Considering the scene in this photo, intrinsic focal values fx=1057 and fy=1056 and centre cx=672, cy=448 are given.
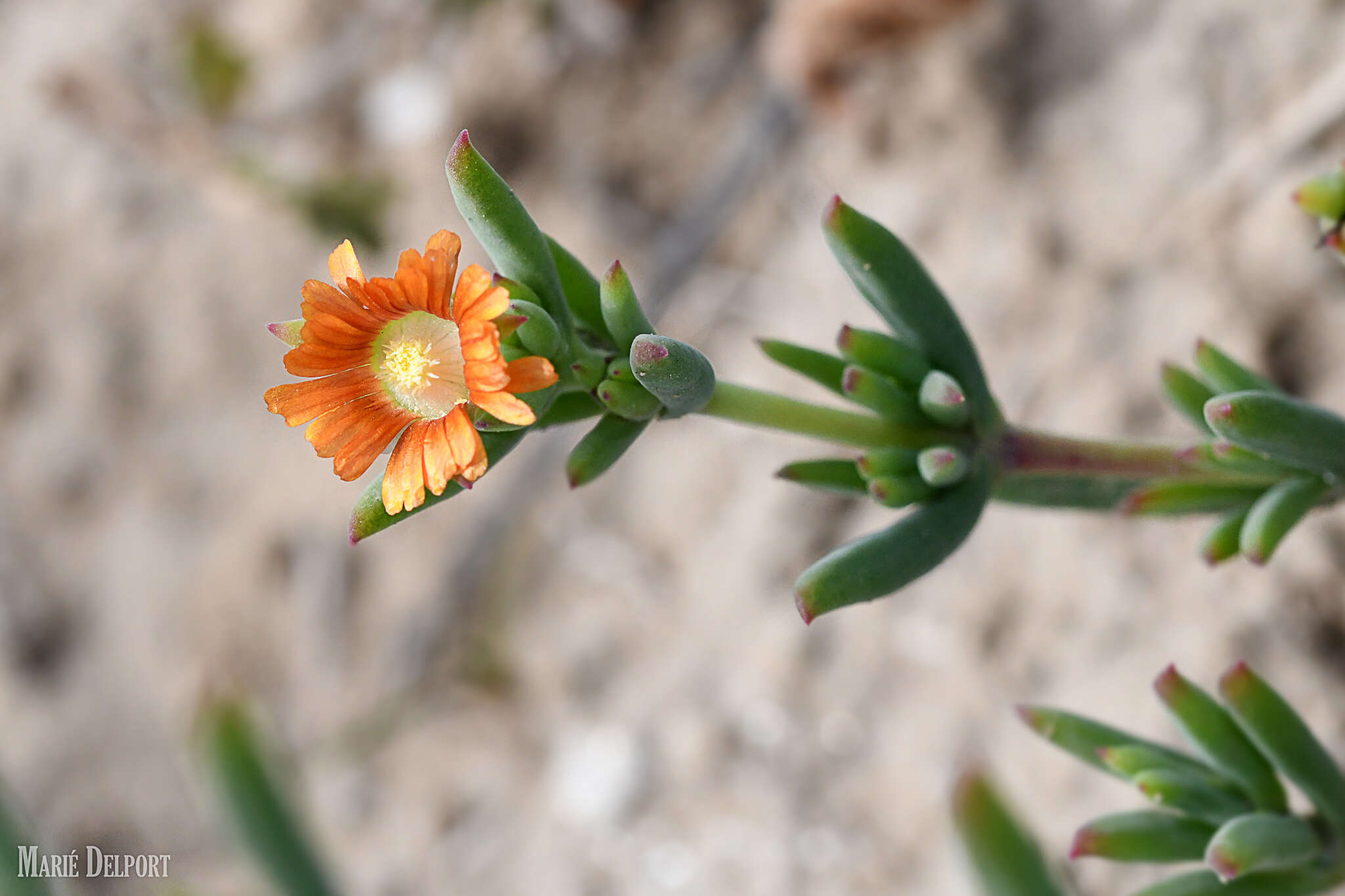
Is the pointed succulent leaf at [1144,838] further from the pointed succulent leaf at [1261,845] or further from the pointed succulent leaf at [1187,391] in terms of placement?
the pointed succulent leaf at [1187,391]

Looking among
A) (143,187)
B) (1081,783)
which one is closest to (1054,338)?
(1081,783)

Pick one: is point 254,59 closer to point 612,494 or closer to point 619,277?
point 612,494

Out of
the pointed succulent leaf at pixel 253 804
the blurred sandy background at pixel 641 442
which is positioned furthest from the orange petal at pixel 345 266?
the blurred sandy background at pixel 641 442

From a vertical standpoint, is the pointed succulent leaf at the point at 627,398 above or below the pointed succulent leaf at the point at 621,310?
below

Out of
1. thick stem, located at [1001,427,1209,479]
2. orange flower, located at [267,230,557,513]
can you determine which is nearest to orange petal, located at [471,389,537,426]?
orange flower, located at [267,230,557,513]

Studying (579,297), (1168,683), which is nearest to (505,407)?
(579,297)
